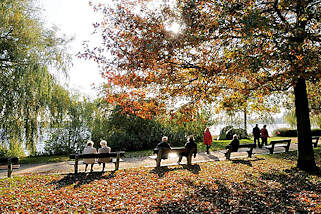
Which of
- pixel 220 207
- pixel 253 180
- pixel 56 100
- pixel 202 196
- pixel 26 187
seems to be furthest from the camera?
pixel 56 100

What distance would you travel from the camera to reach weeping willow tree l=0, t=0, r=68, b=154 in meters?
11.1

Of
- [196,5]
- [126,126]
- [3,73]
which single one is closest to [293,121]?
[126,126]

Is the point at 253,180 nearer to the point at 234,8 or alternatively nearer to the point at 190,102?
the point at 190,102

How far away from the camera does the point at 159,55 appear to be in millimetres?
7410

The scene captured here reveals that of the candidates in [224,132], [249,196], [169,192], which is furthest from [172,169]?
[224,132]

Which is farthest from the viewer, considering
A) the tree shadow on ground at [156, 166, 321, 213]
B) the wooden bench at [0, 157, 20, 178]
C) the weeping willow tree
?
the weeping willow tree

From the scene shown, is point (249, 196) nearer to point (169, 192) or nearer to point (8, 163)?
point (169, 192)

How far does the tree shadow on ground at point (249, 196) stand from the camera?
16.8 feet

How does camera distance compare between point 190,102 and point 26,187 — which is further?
point 190,102

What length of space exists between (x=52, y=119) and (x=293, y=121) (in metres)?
24.5

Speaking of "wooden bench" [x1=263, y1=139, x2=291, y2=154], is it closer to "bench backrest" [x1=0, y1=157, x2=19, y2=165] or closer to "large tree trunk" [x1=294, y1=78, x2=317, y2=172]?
"large tree trunk" [x1=294, y1=78, x2=317, y2=172]

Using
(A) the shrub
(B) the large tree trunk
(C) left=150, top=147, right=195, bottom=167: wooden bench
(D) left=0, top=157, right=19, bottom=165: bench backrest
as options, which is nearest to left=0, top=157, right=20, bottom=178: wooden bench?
(D) left=0, top=157, right=19, bottom=165: bench backrest

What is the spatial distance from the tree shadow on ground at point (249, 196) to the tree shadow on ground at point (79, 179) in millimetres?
2804

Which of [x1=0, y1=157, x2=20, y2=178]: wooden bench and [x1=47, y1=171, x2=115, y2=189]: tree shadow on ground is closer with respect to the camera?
[x1=47, y1=171, x2=115, y2=189]: tree shadow on ground
